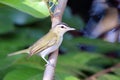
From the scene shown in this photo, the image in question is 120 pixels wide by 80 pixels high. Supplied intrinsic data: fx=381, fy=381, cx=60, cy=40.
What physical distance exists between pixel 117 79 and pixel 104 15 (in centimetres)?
99

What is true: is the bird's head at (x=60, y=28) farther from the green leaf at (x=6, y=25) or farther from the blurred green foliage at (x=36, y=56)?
the green leaf at (x=6, y=25)

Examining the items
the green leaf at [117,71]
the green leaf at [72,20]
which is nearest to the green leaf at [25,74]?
the green leaf at [117,71]

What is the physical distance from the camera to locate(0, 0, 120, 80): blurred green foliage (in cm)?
122

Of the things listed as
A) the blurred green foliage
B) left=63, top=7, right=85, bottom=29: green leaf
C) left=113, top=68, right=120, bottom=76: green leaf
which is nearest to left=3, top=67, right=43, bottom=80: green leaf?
the blurred green foliage

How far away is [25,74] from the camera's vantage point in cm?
122

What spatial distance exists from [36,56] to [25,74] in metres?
0.24

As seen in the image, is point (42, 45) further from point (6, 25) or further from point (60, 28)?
point (6, 25)

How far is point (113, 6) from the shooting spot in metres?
1.97

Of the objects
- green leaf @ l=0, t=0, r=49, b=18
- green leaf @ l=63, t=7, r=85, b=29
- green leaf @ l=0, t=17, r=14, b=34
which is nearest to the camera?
green leaf @ l=0, t=0, r=49, b=18

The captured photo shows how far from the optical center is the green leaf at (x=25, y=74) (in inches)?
46.3

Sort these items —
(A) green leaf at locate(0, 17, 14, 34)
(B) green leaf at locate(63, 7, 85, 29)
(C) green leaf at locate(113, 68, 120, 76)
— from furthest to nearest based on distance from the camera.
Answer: (B) green leaf at locate(63, 7, 85, 29) → (A) green leaf at locate(0, 17, 14, 34) → (C) green leaf at locate(113, 68, 120, 76)

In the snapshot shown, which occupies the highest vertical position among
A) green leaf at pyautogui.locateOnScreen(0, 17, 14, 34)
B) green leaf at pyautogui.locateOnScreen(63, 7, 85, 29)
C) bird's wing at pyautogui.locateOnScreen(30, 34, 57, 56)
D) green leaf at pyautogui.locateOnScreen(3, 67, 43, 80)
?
green leaf at pyautogui.locateOnScreen(63, 7, 85, 29)

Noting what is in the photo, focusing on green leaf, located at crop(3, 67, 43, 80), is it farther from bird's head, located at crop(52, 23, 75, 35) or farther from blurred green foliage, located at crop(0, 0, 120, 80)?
bird's head, located at crop(52, 23, 75, 35)

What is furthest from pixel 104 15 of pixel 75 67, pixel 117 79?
pixel 117 79
